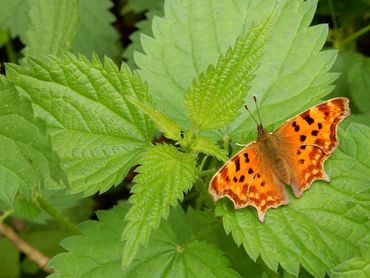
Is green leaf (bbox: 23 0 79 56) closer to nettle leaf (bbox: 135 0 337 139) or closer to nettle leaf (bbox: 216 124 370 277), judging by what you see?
nettle leaf (bbox: 135 0 337 139)

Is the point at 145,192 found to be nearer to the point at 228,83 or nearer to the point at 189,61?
the point at 228,83

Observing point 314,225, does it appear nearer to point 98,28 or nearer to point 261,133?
point 261,133

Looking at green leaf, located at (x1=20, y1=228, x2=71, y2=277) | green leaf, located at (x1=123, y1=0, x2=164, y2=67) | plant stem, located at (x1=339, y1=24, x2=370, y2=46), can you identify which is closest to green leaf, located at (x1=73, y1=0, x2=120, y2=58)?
green leaf, located at (x1=123, y1=0, x2=164, y2=67)

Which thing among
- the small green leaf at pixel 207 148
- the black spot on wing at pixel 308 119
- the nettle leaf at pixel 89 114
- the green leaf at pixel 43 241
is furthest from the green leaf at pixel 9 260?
the black spot on wing at pixel 308 119

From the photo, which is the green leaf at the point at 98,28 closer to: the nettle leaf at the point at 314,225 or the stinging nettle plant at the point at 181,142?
the stinging nettle plant at the point at 181,142

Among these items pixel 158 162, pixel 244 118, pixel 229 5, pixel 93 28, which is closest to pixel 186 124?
pixel 244 118

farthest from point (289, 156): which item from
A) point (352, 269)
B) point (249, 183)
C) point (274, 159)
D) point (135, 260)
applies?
point (135, 260)
